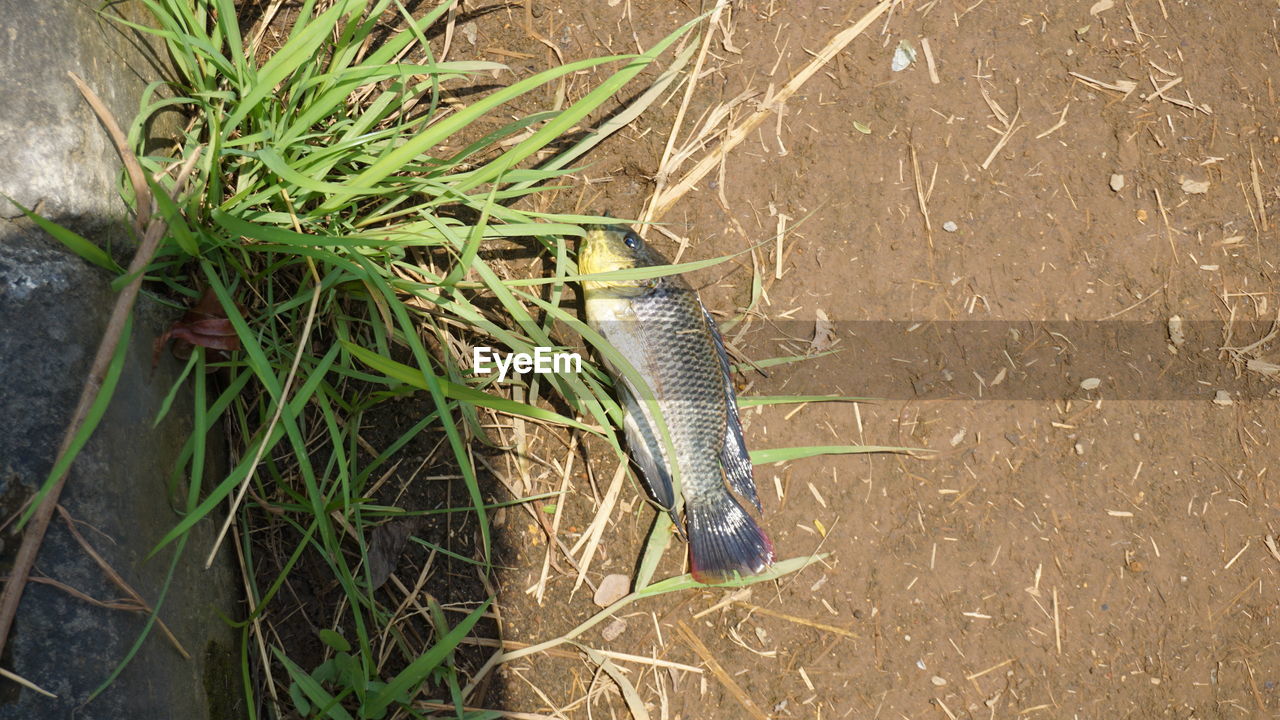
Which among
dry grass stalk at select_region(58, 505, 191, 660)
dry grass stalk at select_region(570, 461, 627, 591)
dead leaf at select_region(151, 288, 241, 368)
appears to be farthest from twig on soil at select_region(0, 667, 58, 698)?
dry grass stalk at select_region(570, 461, 627, 591)

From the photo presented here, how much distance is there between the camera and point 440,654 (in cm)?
199

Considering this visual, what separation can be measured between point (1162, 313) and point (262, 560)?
2.95m

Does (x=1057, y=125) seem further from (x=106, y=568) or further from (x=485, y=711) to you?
(x=106, y=568)

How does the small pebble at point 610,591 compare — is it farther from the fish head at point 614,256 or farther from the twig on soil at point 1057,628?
the twig on soil at point 1057,628

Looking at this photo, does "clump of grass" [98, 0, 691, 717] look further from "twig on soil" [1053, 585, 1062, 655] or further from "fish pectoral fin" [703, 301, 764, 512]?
"twig on soil" [1053, 585, 1062, 655]

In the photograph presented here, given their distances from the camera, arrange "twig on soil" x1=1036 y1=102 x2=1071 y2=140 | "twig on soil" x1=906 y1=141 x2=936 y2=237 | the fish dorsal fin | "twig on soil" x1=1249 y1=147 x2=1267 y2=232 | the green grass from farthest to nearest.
Result: "twig on soil" x1=1249 y1=147 x2=1267 y2=232 < "twig on soil" x1=1036 y1=102 x2=1071 y2=140 < "twig on soil" x1=906 y1=141 x2=936 y2=237 < the fish dorsal fin < the green grass

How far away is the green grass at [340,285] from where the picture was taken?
1845 mm

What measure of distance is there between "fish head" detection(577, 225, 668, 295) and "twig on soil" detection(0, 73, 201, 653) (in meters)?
0.98

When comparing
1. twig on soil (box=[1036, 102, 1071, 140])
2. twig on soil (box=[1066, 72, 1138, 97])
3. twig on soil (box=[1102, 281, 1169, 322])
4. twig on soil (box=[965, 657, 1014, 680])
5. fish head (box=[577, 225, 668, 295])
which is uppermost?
fish head (box=[577, 225, 668, 295])

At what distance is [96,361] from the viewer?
165 centimetres

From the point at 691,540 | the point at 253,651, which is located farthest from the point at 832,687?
the point at 253,651

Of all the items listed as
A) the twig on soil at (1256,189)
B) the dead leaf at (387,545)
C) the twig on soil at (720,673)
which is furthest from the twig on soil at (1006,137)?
the dead leaf at (387,545)

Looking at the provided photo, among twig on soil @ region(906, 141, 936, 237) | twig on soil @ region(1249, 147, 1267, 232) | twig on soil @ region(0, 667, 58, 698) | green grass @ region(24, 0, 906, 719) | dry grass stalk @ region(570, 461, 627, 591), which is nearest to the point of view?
twig on soil @ region(0, 667, 58, 698)

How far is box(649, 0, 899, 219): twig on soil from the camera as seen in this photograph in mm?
2533
